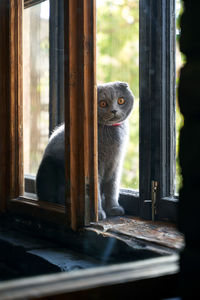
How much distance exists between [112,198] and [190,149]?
39.6 inches

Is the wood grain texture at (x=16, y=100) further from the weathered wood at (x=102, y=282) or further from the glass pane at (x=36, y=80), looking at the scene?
the weathered wood at (x=102, y=282)

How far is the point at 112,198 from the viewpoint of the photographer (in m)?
1.85

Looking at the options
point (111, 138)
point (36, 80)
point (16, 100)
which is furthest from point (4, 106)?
point (111, 138)

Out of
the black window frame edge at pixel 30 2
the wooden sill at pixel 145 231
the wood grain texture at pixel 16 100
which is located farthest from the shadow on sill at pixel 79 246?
the black window frame edge at pixel 30 2

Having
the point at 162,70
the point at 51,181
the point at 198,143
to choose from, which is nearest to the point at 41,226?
the point at 51,181

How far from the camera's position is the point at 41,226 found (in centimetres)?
198

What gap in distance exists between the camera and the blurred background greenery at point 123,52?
5.80 feet

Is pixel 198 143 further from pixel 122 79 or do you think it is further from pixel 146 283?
pixel 122 79

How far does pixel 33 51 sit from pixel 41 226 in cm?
100

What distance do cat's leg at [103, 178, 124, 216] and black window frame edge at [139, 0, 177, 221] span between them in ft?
0.59

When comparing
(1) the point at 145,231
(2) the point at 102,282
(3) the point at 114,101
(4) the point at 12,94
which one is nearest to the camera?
(2) the point at 102,282

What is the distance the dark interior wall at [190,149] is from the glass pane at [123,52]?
0.87 meters

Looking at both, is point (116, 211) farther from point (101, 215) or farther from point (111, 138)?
point (111, 138)

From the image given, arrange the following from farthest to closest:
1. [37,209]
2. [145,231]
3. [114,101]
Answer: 1. [37,209]
2. [114,101]
3. [145,231]
